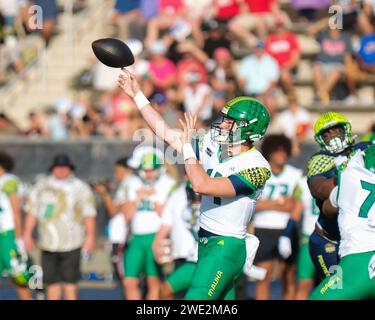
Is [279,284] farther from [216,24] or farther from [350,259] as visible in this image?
[350,259]

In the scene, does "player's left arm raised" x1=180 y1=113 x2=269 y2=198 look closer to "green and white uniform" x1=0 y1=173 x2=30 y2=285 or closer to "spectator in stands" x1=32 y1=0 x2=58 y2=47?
"green and white uniform" x1=0 y1=173 x2=30 y2=285

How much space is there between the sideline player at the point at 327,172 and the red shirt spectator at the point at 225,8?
326 inches

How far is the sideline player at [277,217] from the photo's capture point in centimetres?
1136

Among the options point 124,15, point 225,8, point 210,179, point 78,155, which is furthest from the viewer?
point 124,15

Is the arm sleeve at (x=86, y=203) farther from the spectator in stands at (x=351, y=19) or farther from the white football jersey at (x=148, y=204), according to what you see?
the spectator in stands at (x=351, y=19)

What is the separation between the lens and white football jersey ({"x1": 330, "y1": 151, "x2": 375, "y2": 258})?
717 cm

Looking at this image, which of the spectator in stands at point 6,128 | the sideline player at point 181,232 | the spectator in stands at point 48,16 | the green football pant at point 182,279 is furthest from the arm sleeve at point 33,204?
the spectator in stands at point 48,16

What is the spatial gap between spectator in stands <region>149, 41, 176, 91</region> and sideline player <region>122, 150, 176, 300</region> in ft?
12.5

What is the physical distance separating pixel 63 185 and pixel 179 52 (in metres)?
5.02

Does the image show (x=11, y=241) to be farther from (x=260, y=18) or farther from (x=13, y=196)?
(x=260, y=18)

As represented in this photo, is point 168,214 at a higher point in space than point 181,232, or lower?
higher

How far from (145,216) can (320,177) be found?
12.8ft

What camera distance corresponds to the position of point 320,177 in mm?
7844

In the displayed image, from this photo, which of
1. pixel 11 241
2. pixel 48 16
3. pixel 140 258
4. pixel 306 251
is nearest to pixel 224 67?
pixel 48 16
